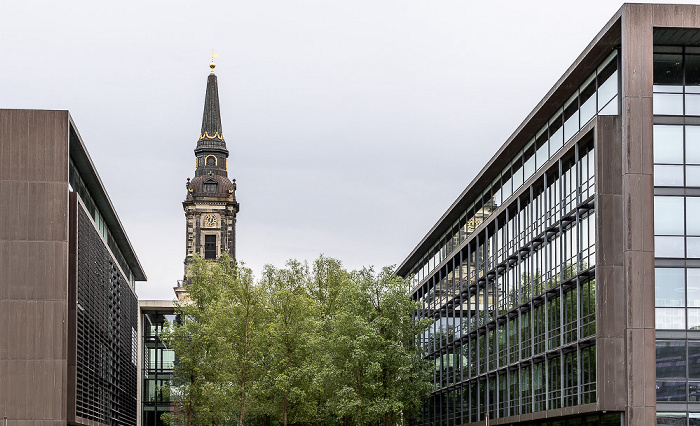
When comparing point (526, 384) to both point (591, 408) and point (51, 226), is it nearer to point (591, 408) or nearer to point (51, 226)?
point (591, 408)

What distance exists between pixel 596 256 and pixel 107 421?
120 ft

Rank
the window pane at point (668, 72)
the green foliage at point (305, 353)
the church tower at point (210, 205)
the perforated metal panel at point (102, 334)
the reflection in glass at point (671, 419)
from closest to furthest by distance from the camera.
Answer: the reflection in glass at point (671, 419) < the window pane at point (668, 72) < the perforated metal panel at point (102, 334) < the green foliage at point (305, 353) < the church tower at point (210, 205)

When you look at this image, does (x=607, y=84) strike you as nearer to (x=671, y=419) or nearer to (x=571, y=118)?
(x=571, y=118)

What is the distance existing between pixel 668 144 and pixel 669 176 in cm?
120

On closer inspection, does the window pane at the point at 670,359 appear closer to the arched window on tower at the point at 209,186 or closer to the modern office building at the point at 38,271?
the modern office building at the point at 38,271

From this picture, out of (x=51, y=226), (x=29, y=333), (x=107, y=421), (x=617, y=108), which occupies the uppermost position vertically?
(x=617, y=108)

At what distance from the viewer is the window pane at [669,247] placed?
40.1m

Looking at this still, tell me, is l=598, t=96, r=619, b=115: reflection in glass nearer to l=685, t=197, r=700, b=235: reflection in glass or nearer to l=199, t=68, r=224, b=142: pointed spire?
l=685, t=197, r=700, b=235: reflection in glass

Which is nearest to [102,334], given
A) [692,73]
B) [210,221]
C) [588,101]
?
[588,101]

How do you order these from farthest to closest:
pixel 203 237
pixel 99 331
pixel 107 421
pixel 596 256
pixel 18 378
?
1. pixel 203 237
2. pixel 107 421
3. pixel 99 331
4. pixel 18 378
5. pixel 596 256

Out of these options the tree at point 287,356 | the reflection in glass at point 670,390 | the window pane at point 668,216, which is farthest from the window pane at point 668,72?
the tree at point 287,356

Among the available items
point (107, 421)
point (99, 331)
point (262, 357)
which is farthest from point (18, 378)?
point (262, 357)

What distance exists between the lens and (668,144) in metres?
40.8

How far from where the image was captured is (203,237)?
16975 centimetres
